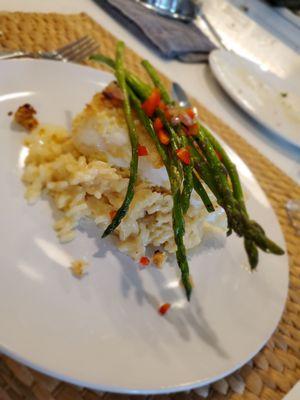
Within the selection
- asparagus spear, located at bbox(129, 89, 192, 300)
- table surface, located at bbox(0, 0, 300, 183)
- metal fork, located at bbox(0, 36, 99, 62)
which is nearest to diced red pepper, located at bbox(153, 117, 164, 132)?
asparagus spear, located at bbox(129, 89, 192, 300)

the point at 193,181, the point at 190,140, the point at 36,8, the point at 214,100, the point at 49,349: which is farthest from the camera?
the point at 214,100

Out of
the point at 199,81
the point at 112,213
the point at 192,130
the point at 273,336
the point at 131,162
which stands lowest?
the point at 273,336

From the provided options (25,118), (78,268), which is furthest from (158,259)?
(25,118)

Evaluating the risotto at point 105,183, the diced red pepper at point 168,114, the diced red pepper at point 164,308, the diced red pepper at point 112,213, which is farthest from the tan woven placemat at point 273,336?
the diced red pepper at point 168,114

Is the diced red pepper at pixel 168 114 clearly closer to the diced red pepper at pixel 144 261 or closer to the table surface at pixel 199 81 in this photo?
the diced red pepper at pixel 144 261

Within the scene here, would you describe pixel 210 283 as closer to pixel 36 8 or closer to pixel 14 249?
pixel 14 249

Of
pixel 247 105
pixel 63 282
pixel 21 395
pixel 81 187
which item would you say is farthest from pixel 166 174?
pixel 247 105

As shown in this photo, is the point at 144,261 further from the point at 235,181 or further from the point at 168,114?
the point at 168,114
